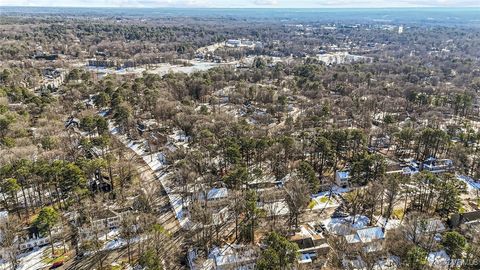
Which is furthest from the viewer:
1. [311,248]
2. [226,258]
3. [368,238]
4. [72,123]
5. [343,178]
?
[72,123]

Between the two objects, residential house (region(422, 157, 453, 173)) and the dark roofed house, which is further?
the dark roofed house

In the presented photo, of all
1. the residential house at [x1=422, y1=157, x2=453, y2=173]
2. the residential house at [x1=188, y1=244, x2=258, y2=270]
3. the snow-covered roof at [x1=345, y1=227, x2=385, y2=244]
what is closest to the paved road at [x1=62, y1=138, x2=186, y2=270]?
the residential house at [x1=188, y1=244, x2=258, y2=270]

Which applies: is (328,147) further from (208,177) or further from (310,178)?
(208,177)

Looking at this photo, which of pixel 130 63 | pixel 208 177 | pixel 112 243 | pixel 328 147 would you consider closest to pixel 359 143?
pixel 328 147

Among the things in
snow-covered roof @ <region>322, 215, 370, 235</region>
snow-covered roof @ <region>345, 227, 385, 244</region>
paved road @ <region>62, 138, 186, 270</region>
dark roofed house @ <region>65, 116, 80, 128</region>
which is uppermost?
dark roofed house @ <region>65, 116, 80, 128</region>

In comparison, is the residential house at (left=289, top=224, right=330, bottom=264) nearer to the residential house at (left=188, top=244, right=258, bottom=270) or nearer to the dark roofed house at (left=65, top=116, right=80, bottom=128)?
the residential house at (left=188, top=244, right=258, bottom=270)

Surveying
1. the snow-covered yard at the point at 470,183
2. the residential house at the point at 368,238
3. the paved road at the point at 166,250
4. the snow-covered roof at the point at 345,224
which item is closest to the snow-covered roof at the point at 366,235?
the residential house at the point at 368,238

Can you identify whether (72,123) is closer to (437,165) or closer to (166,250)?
(166,250)

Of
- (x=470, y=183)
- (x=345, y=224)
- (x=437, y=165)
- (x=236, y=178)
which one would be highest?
(x=236, y=178)

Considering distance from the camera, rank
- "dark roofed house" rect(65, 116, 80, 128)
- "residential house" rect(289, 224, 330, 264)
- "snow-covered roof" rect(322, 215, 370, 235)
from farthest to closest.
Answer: "dark roofed house" rect(65, 116, 80, 128) → "snow-covered roof" rect(322, 215, 370, 235) → "residential house" rect(289, 224, 330, 264)

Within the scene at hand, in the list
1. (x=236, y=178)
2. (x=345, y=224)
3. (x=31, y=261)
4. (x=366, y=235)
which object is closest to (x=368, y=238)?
(x=366, y=235)

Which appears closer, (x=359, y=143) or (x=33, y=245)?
(x=33, y=245)
